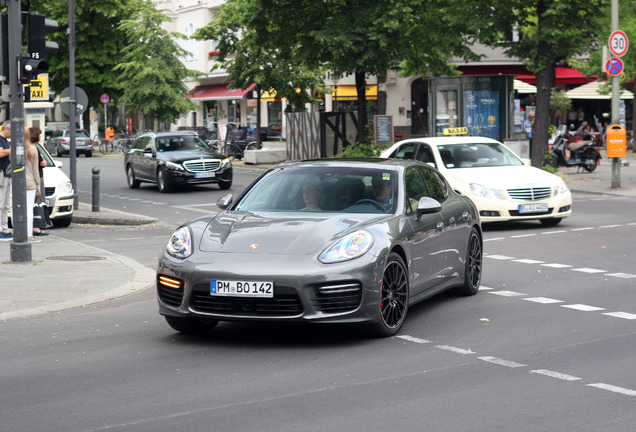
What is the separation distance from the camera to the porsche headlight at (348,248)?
750 centimetres

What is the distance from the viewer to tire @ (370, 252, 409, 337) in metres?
7.75

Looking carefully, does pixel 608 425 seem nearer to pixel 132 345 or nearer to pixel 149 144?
pixel 132 345

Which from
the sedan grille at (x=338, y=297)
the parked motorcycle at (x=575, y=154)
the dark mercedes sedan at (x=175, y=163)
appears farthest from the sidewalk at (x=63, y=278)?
the parked motorcycle at (x=575, y=154)

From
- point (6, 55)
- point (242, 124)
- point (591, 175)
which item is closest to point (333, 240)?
point (6, 55)

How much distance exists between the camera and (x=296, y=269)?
289 inches

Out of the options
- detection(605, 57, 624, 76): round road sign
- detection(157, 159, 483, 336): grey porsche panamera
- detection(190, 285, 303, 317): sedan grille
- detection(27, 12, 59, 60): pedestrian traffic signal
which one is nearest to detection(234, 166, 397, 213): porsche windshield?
detection(157, 159, 483, 336): grey porsche panamera

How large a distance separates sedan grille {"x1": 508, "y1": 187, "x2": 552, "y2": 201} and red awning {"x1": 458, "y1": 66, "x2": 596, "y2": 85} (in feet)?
122

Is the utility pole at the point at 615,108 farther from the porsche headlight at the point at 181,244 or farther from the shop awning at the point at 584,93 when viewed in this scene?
the shop awning at the point at 584,93

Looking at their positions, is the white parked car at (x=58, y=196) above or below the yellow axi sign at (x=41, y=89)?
below

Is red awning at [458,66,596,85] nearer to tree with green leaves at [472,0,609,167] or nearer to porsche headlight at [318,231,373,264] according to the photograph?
tree with green leaves at [472,0,609,167]

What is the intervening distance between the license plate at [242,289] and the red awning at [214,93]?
5636 centimetres

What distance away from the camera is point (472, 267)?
10.2 meters

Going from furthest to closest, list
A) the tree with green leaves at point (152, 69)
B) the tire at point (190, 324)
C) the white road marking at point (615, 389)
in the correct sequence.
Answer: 1. the tree with green leaves at point (152, 69)
2. the tire at point (190, 324)
3. the white road marking at point (615, 389)

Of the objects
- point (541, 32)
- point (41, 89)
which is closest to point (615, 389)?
point (41, 89)
